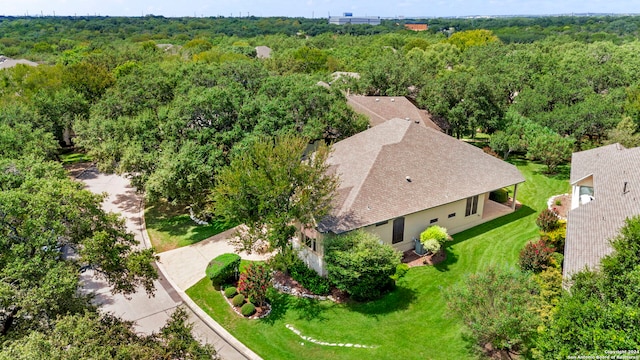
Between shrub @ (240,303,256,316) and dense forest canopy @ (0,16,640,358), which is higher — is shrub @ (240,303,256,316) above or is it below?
below

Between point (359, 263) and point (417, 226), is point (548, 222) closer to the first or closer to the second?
point (417, 226)

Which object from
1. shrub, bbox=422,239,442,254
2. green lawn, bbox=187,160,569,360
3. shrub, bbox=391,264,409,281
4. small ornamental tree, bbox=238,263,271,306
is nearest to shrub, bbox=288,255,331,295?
green lawn, bbox=187,160,569,360

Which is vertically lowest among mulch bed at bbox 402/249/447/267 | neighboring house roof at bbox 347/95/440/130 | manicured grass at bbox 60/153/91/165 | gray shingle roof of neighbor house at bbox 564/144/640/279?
manicured grass at bbox 60/153/91/165

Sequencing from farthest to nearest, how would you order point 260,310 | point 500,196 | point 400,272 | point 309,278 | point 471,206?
point 500,196 → point 471,206 → point 309,278 → point 400,272 → point 260,310

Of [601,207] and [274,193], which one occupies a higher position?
[274,193]

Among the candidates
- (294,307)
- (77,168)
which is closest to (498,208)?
(294,307)

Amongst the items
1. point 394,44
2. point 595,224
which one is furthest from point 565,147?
point 394,44

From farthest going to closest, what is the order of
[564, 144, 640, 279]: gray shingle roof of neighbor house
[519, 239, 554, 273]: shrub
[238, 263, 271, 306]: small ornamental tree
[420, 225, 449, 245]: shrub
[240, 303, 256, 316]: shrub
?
[420, 225, 449, 245]: shrub, [519, 239, 554, 273]: shrub, [238, 263, 271, 306]: small ornamental tree, [240, 303, 256, 316]: shrub, [564, 144, 640, 279]: gray shingle roof of neighbor house

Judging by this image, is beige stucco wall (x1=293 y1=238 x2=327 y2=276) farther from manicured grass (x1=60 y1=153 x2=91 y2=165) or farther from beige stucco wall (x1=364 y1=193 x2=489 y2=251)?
manicured grass (x1=60 y1=153 x2=91 y2=165)
